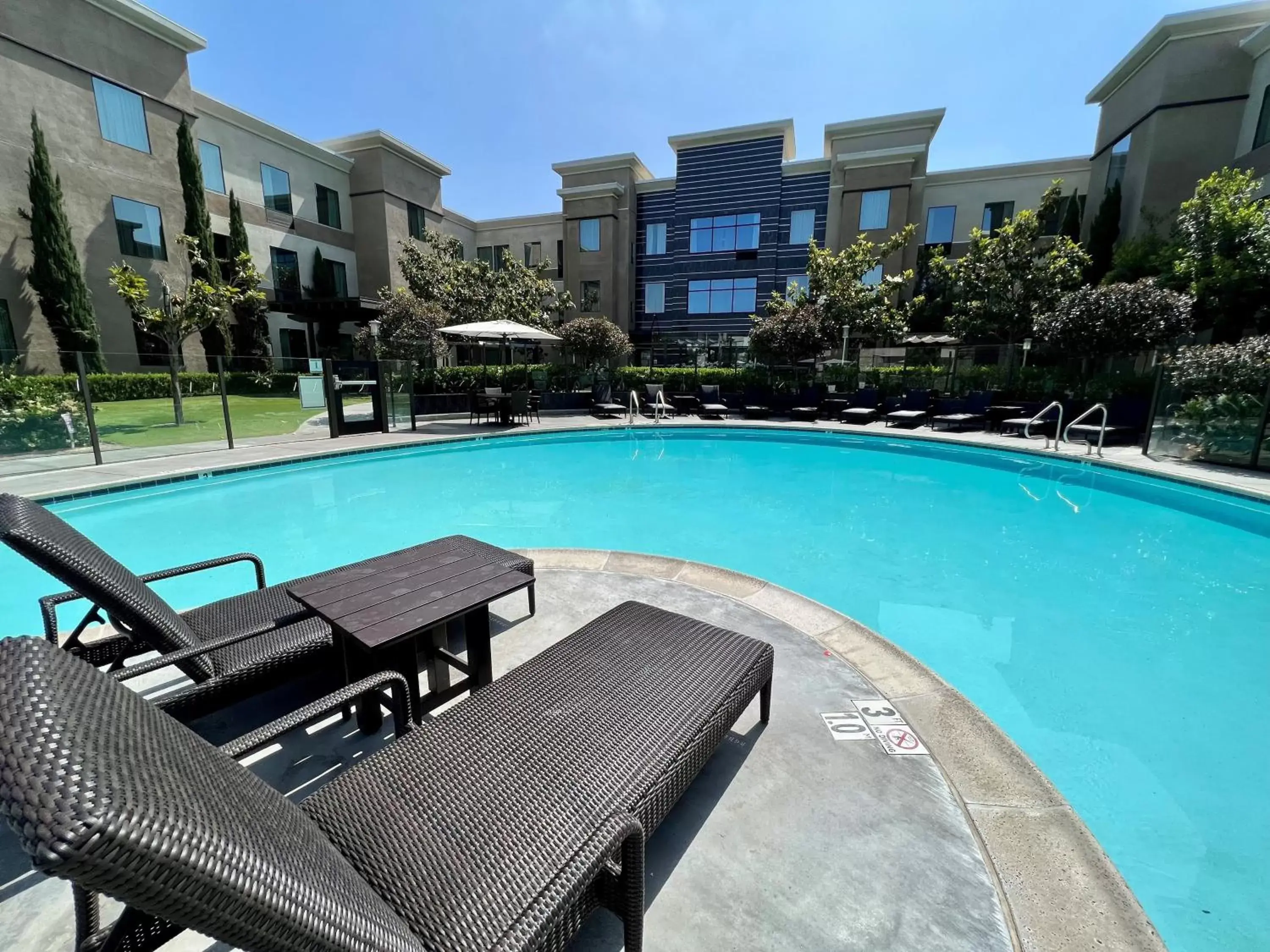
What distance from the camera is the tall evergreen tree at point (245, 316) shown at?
20.0 m

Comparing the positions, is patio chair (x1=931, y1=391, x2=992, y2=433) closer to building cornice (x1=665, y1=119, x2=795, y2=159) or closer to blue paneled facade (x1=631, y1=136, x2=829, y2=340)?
blue paneled facade (x1=631, y1=136, x2=829, y2=340)

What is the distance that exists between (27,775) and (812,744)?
88.7 inches

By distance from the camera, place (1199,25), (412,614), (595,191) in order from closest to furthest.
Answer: (412,614) < (1199,25) < (595,191)

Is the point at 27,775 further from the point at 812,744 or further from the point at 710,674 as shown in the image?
the point at 812,744

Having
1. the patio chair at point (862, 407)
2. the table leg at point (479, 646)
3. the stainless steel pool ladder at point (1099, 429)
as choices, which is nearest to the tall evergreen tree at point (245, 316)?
the patio chair at point (862, 407)

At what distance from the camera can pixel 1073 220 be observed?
1945 centimetres

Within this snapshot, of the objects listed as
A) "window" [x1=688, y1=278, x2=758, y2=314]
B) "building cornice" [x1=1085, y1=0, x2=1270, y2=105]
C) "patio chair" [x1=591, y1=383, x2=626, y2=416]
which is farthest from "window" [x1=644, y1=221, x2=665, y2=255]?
"building cornice" [x1=1085, y1=0, x2=1270, y2=105]

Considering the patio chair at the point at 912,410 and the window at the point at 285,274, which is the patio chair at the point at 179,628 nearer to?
the patio chair at the point at 912,410

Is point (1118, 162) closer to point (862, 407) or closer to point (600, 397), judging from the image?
point (862, 407)

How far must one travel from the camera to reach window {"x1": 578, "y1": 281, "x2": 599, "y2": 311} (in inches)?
1026

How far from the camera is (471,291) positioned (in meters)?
18.3

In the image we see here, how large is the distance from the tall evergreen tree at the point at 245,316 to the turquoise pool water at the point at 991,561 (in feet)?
48.7

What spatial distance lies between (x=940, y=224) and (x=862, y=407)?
13229 mm

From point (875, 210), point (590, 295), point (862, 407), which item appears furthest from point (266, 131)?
point (862, 407)
